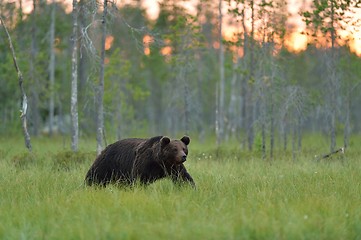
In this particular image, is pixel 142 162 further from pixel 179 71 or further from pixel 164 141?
pixel 179 71

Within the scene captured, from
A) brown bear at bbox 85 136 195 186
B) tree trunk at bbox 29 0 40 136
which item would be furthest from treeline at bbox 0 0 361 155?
brown bear at bbox 85 136 195 186

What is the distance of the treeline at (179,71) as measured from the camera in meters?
20.2

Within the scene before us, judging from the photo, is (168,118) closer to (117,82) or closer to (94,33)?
(117,82)

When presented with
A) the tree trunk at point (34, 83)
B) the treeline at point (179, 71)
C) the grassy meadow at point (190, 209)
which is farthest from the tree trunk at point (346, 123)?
the tree trunk at point (34, 83)

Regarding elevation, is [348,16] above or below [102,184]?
above

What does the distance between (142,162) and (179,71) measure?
19.6 metres

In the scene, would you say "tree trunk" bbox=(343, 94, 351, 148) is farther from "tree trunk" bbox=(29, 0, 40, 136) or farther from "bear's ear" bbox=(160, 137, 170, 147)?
"tree trunk" bbox=(29, 0, 40, 136)

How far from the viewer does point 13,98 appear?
3728 centimetres

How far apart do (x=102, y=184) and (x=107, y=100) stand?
1837cm

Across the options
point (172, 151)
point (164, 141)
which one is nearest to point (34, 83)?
point (164, 141)

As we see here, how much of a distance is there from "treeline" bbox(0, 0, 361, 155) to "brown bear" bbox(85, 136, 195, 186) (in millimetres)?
4989

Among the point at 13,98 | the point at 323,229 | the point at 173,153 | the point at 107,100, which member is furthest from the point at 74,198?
the point at 13,98

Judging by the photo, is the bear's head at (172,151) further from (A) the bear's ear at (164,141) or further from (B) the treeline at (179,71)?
(B) the treeline at (179,71)

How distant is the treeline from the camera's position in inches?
794
